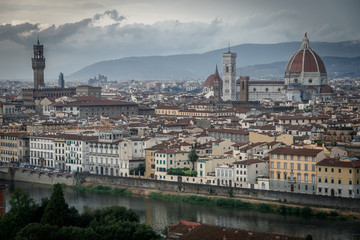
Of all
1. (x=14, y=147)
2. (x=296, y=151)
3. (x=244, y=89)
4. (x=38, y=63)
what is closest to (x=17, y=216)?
(x=296, y=151)

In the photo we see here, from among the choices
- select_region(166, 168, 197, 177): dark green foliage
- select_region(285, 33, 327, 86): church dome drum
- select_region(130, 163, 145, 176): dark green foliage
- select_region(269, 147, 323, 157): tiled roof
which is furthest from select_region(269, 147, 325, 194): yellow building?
select_region(285, 33, 327, 86): church dome drum

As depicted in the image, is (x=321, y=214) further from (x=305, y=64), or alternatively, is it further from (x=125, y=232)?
(x=305, y=64)

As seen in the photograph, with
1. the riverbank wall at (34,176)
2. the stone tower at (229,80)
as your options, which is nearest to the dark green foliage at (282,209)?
the riverbank wall at (34,176)

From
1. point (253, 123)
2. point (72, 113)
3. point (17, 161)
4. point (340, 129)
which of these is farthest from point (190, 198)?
point (72, 113)

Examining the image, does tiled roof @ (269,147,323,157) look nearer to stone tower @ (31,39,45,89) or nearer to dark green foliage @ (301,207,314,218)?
dark green foliage @ (301,207,314,218)

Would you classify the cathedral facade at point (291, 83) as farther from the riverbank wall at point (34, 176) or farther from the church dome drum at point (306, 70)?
the riverbank wall at point (34, 176)

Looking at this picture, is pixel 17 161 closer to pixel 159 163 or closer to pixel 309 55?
pixel 159 163
